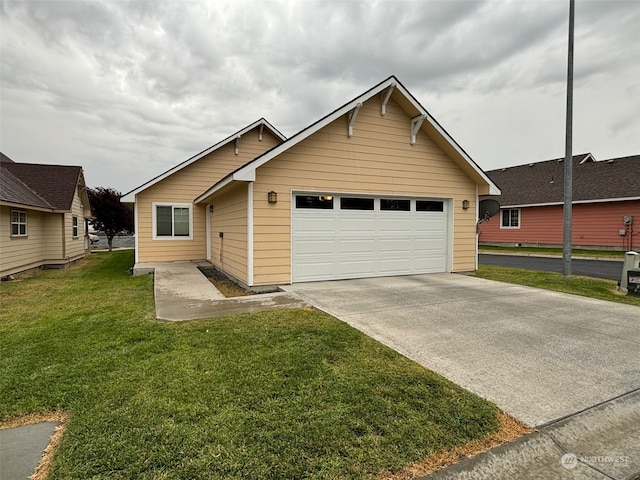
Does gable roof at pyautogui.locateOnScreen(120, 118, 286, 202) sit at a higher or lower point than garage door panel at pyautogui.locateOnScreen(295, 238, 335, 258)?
higher

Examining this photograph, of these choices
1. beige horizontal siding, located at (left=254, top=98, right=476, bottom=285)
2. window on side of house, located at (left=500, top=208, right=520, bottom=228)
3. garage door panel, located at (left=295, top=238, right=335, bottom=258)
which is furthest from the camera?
window on side of house, located at (left=500, top=208, right=520, bottom=228)

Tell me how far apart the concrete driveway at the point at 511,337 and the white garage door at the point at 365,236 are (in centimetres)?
95

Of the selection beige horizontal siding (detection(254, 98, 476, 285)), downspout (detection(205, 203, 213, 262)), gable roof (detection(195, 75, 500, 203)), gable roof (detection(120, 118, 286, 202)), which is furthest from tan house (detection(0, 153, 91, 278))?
beige horizontal siding (detection(254, 98, 476, 285))

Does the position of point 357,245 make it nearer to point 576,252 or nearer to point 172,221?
point 172,221

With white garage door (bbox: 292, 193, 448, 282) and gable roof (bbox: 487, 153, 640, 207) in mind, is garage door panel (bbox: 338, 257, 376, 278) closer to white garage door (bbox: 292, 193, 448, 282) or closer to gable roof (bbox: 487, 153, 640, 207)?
white garage door (bbox: 292, 193, 448, 282)

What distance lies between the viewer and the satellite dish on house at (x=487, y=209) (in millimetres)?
11164

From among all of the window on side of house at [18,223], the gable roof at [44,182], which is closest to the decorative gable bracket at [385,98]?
the gable roof at [44,182]

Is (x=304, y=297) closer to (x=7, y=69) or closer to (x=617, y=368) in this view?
(x=617, y=368)

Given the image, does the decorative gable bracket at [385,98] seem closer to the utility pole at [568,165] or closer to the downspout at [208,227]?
the utility pole at [568,165]

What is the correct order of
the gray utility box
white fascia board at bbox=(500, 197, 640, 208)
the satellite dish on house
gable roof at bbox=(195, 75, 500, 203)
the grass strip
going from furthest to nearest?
white fascia board at bbox=(500, 197, 640, 208), the satellite dish on house, the gray utility box, the grass strip, gable roof at bbox=(195, 75, 500, 203)

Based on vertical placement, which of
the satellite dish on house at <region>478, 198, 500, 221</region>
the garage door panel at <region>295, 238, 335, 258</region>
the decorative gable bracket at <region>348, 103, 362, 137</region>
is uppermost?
the decorative gable bracket at <region>348, 103, 362, 137</region>

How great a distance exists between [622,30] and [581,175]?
12.9 m

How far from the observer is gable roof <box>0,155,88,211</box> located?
13.0m

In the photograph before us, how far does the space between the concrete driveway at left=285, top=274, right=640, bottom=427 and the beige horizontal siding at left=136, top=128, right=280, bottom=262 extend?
7.51 meters
